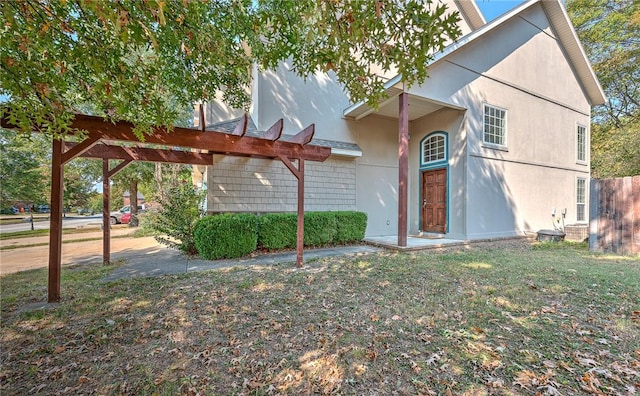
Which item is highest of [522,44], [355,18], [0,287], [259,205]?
[522,44]

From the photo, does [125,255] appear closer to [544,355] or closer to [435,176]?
[544,355]

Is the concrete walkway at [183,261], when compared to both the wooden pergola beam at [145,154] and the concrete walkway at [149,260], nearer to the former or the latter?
the concrete walkway at [149,260]

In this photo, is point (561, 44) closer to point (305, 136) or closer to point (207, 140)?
point (305, 136)

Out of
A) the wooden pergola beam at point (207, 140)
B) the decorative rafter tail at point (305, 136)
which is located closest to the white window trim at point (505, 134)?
the wooden pergola beam at point (207, 140)

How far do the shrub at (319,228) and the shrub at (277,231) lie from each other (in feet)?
1.28

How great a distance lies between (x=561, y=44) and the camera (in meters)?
11.2

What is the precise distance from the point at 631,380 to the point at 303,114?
26.7ft

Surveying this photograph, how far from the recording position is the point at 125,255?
7203 mm

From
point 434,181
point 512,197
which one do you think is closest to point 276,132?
point 434,181

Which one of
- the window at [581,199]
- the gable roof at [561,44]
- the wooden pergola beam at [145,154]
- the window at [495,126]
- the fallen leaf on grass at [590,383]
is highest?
the gable roof at [561,44]

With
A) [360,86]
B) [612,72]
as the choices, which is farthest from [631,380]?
[612,72]

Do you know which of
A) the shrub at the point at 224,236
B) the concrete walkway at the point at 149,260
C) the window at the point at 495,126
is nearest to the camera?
the concrete walkway at the point at 149,260

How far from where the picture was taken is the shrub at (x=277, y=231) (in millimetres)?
6836

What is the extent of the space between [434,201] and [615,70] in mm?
13722
